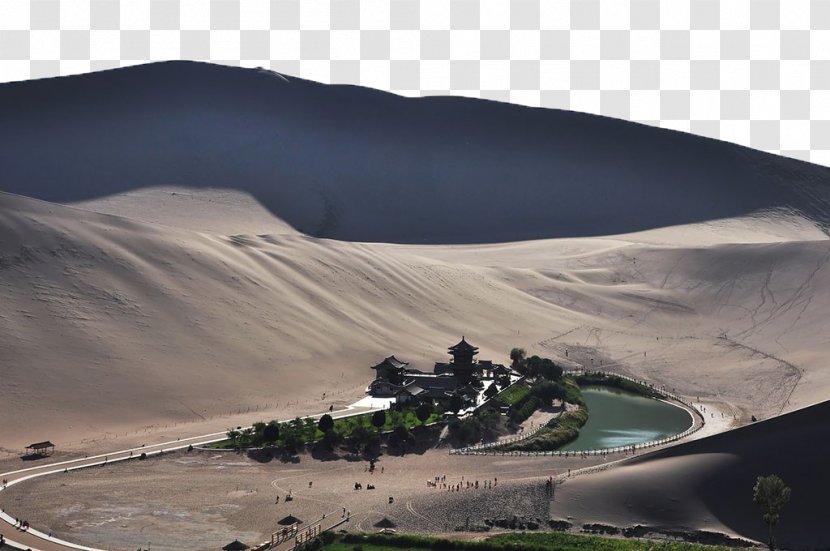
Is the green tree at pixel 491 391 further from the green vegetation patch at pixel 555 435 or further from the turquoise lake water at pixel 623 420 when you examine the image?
the turquoise lake water at pixel 623 420

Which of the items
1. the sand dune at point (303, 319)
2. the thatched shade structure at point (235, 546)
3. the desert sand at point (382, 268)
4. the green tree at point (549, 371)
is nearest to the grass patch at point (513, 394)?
the green tree at point (549, 371)

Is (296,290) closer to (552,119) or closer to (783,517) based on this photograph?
(783,517)

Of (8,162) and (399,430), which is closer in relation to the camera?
(399,430)

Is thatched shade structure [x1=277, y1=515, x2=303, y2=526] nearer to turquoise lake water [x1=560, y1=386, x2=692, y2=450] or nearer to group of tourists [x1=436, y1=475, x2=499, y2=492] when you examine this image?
group of tourists [x1=436, y1=475, x2=499, y2=492]

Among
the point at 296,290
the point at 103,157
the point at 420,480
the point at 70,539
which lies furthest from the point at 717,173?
the point at 70,539

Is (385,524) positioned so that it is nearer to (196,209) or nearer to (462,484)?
(462,484)

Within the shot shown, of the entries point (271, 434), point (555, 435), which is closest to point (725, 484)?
point (555, 435)
